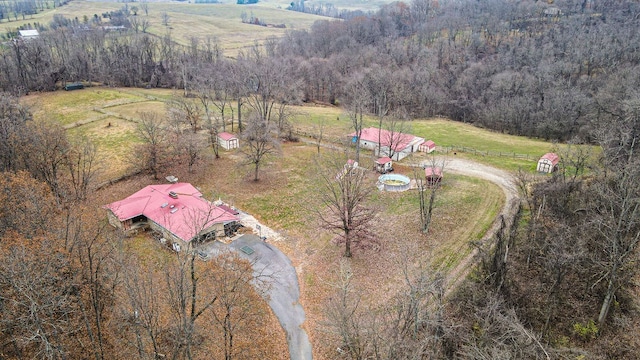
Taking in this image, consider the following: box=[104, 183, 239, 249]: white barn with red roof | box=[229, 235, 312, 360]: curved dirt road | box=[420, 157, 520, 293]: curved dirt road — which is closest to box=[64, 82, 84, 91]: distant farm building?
box=[104, 183, 239, 249]: white barn with red roof

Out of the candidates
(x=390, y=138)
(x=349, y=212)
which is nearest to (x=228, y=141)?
(x=390, y=138)

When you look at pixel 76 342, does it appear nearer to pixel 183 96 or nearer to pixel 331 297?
pixel 331 297

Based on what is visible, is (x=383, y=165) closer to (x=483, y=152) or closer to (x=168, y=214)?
(x=483, y=152)

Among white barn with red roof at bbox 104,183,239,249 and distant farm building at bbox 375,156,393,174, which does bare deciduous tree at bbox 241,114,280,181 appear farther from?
distant farm building at bbox 375,156,393,174

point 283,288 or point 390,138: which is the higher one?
point 390,138

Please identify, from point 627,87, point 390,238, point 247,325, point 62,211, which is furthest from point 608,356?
point 627,87

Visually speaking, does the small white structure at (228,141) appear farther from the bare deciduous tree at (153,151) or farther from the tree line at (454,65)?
the tree line at (454,65)

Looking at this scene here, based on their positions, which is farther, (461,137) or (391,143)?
(461,137)
